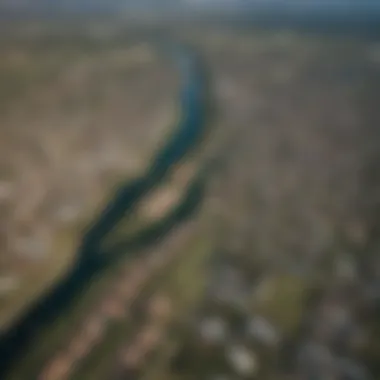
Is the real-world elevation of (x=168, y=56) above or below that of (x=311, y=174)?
above

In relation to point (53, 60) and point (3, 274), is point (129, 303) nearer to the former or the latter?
point (3, 274)

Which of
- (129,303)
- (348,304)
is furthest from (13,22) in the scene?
(348,304)

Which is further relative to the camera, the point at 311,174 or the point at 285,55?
the point at 285,55

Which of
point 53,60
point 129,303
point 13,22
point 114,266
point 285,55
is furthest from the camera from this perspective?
point 13,22

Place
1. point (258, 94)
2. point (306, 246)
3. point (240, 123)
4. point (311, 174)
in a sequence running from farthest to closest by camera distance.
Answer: point (258, 94)
point (240, 123)
point (311, 174)
point (306, 246)

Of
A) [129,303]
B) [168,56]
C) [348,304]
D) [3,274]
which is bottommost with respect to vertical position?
[348,304]

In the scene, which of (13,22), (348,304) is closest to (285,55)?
(13,22)
